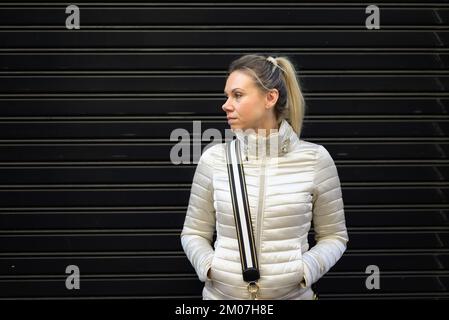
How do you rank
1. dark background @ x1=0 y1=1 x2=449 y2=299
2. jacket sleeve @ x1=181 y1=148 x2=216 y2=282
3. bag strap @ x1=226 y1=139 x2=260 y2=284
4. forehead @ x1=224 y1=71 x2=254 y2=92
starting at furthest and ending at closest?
1. dark background @ x1=0 y1=1 x2=449 y2=299
2. jacket sleeve @ x1=181 y1=148 x2=216 y2=282
3. forehead @ x1=224 y1=71 x2=254 y2=92
4. bag strap @ x1=226 y1=139 x2=260 y2=284

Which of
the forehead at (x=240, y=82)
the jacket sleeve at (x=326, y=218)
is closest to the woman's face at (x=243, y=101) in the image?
the forehead at (x=240, y=82)

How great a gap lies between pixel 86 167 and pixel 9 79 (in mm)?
915

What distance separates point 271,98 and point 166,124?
1861 millimetres

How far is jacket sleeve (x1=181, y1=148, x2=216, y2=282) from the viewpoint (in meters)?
3.63

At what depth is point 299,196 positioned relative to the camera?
3523 millimetres

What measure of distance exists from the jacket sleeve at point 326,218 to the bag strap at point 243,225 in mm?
313

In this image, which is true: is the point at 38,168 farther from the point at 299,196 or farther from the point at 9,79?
the point at 299,196

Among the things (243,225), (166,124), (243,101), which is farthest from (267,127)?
(166,124)

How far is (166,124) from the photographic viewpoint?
17.4ft

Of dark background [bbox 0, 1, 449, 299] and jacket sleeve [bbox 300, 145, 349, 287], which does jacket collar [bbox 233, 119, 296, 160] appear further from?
dark background [bbox 0, 1, 449, 299]

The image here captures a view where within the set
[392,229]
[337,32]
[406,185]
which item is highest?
[337,32]

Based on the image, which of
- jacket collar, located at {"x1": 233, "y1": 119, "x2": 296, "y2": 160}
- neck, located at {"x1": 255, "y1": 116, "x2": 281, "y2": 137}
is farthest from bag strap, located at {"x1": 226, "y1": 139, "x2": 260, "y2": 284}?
neck, located at {"x1": 255, "y1": 116, "x2": 281, "y2": 137}

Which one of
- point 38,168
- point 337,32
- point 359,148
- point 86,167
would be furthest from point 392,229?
point 38,168

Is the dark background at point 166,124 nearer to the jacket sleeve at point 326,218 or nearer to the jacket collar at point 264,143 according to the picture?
the jacket sleeve at point 326,218
